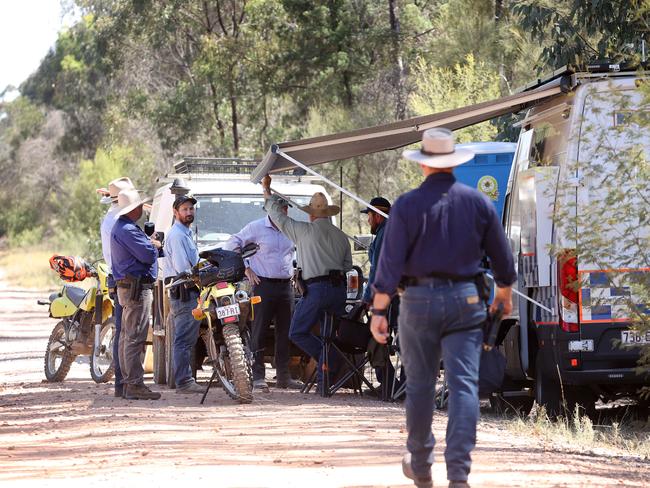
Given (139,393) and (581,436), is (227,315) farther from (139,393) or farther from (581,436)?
(581,436)

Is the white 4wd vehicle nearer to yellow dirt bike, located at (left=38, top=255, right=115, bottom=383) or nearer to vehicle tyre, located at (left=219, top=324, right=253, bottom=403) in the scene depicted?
yellow dirt bike, located at (left=38, top=255, right=115, bottom=383)

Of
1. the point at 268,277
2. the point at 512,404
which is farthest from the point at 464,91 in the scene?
the point at 512,404

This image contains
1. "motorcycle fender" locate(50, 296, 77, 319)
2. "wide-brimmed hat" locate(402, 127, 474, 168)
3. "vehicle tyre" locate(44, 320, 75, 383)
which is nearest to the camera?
"wide-brimmed hat" locate(402, 127, 474, 168)

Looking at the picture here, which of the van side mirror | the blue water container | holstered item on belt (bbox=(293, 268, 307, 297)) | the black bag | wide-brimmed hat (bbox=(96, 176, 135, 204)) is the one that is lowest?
the black bag

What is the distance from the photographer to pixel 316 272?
12609 millimetres

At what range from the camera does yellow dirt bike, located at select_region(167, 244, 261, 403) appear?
37.2 ft

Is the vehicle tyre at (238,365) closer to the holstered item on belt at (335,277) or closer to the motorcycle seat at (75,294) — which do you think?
the holstered item on belt at (335,277)

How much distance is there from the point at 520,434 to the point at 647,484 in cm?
255

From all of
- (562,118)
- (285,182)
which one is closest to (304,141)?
(562,118)

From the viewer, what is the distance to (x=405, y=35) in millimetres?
33062

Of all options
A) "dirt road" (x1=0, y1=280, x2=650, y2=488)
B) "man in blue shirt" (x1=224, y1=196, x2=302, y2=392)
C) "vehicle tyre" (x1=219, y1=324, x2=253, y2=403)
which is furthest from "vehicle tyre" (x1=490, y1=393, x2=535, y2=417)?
"vehicle tyre" (x1=219, y1=324, x2=253, y2=403)

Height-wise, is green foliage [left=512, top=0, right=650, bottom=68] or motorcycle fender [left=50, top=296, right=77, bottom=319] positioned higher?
green foliage [left=512, top=0, right=650, bottom=68]

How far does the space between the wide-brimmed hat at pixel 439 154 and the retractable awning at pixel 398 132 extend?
348cm

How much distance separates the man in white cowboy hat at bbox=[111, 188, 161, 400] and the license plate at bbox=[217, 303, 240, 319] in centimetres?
79
